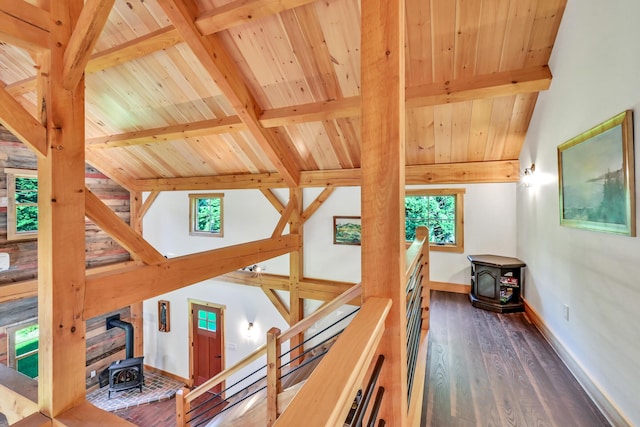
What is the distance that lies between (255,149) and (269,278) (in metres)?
2.62

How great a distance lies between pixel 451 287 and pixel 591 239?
257 centimetres

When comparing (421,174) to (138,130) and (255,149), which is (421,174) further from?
(138,130)

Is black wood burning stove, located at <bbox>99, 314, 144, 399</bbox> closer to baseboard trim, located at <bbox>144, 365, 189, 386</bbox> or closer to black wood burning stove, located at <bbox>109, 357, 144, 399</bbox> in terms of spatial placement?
black wood burning stove, located at <bbox>109, 357, 144, 399</bbox>

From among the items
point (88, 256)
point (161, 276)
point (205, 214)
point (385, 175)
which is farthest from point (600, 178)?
point (88, 256)

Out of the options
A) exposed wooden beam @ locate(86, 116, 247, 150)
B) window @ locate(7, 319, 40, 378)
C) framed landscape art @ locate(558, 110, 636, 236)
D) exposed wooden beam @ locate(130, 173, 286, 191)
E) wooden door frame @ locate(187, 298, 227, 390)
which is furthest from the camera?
wooden door frame @ locate(187, 298, 227, 390)

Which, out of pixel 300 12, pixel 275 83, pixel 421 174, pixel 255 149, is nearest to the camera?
pixel 300 12

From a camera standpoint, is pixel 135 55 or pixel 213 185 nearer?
pixel 135 55

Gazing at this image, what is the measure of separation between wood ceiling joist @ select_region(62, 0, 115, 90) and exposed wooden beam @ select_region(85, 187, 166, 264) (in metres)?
0.69

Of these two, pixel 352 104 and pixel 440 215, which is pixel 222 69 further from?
pixel 440 215

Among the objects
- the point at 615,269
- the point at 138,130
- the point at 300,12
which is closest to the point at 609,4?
the point at 615,269

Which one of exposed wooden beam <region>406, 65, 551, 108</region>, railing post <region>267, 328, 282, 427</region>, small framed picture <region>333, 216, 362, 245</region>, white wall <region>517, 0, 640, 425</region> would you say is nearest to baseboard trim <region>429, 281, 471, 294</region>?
white wall <region>517, 0, 640, 425</region>

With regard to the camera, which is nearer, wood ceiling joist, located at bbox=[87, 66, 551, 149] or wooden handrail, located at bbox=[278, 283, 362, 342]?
wooden handrail, located at bbox=[278, 283, 362, 342]

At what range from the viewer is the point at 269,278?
5.78 m

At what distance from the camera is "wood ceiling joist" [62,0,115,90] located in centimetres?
151
